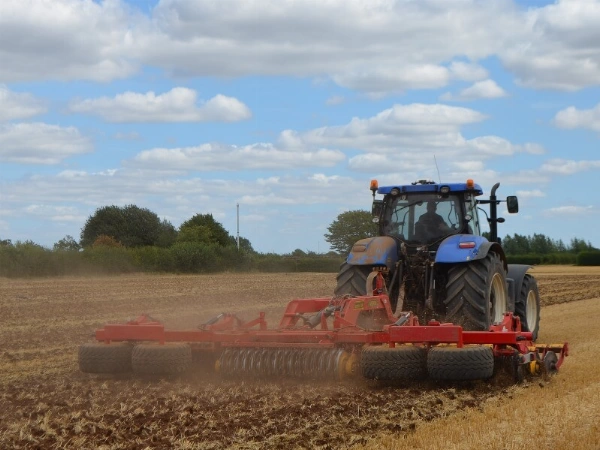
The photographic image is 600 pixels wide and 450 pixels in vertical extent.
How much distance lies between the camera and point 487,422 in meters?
6.52

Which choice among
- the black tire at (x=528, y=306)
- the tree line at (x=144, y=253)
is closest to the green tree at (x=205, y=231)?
the tree line at (x=144, y=253)

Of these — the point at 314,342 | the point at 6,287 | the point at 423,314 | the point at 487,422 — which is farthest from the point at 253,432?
the point at 6,287

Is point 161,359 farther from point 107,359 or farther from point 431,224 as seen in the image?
point 431,224

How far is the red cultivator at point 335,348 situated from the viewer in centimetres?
791

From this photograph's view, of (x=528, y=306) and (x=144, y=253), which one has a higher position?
(x=144, y=253)

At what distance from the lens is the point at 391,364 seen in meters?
7.88

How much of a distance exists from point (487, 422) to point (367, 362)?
165cm

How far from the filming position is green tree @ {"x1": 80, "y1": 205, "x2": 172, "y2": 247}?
68.4 meters

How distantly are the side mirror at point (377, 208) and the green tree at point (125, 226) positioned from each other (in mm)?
58821

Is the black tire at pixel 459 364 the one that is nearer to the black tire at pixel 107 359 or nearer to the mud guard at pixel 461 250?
the mud guard at pixel 461 250

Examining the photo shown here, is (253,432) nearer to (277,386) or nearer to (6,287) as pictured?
(277,386)

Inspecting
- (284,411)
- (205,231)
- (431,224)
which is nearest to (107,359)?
(284,411)

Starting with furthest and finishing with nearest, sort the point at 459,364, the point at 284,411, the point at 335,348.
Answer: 1. the point at 335,348
2. the point at 459,364
3. the point at 284,411

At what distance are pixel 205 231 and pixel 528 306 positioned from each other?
52338 millimetres
